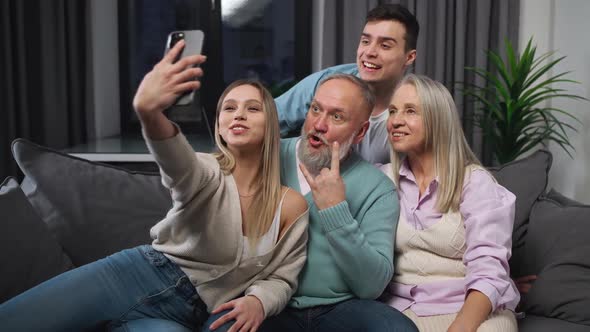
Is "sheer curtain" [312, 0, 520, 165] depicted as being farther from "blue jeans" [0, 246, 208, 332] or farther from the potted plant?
"blue jeans" [0, 246, 208, 332]

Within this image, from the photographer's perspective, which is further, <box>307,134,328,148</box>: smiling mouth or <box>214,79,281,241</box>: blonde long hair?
<box>307,134,328,148</box>: smiling mouth

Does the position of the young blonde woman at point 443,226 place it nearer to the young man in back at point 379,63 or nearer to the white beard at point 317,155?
the white beard at point 317,155

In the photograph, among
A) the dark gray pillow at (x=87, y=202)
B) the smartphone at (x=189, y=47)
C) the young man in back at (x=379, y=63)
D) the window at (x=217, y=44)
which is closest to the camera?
the smartphone at (x=189, y=47)

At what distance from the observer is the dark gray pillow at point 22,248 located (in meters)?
1.67

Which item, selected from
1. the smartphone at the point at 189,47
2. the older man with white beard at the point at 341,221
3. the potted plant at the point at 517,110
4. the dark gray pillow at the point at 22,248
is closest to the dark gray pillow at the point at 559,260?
the older man with white beard at the point at 341,221

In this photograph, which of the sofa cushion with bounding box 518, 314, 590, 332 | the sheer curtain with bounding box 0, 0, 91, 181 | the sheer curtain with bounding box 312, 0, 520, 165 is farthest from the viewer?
the sheer curtain with bounding box 312, 0, 520, 165

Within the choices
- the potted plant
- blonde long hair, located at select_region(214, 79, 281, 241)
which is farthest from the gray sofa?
the potted plant

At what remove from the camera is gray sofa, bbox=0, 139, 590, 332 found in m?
1.71

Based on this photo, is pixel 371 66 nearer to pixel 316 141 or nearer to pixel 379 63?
pixel 379 63

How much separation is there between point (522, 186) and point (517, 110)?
1.57 meters

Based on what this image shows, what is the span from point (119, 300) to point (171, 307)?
0.12m

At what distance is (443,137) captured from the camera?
168 centimetres

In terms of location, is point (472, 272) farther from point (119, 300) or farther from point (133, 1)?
point (133, 1)

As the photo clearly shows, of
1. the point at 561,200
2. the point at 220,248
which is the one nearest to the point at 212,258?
the point at 220,248
